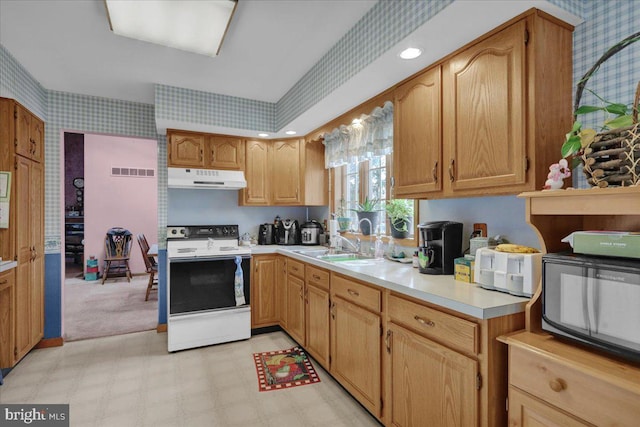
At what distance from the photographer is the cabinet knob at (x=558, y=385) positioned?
3.60 ft

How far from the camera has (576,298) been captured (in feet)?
3.86

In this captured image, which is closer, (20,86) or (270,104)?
(20,86)

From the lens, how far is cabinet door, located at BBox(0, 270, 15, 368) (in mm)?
2604

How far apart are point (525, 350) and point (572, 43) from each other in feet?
4.69

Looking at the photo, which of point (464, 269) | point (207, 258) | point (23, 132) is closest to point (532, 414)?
point (464, 269)

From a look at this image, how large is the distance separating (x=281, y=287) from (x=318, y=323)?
96cm

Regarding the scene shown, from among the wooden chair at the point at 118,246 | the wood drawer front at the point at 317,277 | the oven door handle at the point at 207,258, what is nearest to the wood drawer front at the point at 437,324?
the wood drawer front at the point at 317,277

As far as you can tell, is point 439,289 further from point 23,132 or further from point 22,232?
point 23,132

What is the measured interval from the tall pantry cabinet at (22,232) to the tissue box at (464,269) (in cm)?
323

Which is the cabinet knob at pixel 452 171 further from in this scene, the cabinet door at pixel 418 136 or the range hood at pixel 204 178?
the range hood at pixel 204 178

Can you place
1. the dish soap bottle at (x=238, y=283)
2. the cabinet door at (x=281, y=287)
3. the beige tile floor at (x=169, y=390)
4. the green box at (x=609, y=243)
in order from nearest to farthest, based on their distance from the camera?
the green box at (x=609, y=243) → the beige tile floor at (x=169, y=390) → the dish soap bottle at (x=238, y=283) → the cabinet door at (x=281, y=287)

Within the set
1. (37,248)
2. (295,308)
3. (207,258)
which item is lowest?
(295,308)

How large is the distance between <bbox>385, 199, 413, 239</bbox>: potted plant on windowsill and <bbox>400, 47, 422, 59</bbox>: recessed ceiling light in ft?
3.66

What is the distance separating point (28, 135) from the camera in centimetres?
295
